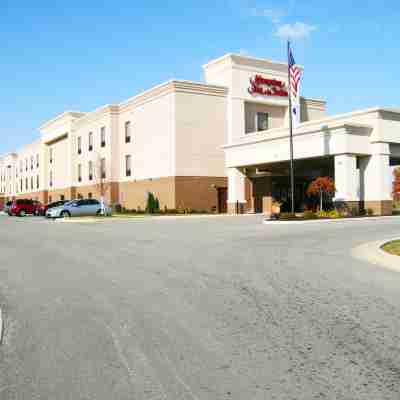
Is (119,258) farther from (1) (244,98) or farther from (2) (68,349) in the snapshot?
(1) (244,98)

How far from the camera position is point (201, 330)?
6250 millimetres

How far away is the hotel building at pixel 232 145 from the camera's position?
108 feet

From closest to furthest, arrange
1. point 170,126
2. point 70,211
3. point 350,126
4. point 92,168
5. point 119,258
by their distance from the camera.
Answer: point 119,258 < point 350,126 < point 70,211 < point 170,126 < point 92,168

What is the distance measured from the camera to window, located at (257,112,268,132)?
47719 millimetres

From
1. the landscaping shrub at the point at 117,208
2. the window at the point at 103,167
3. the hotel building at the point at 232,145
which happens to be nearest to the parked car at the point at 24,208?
the hotel building at the point at 232,145

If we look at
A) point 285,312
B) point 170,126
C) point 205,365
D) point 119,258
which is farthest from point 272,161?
point 205,365

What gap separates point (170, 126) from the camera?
43344 mm

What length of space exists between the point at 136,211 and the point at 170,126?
882 cm

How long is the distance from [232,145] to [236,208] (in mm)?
5025

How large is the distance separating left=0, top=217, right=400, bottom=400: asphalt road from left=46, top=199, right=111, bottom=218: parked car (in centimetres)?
2738

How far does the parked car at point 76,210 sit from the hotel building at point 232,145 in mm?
6108

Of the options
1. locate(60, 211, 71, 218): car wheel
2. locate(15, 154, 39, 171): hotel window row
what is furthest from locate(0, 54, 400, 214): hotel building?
locate(15, 154, 39, 171): hotel window row

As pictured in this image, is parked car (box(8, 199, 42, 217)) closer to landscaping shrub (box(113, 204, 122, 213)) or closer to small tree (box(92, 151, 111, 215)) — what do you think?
small tree (box(92, 151, 111, 215))

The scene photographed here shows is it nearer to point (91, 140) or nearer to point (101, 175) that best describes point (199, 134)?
point (101, 175)
